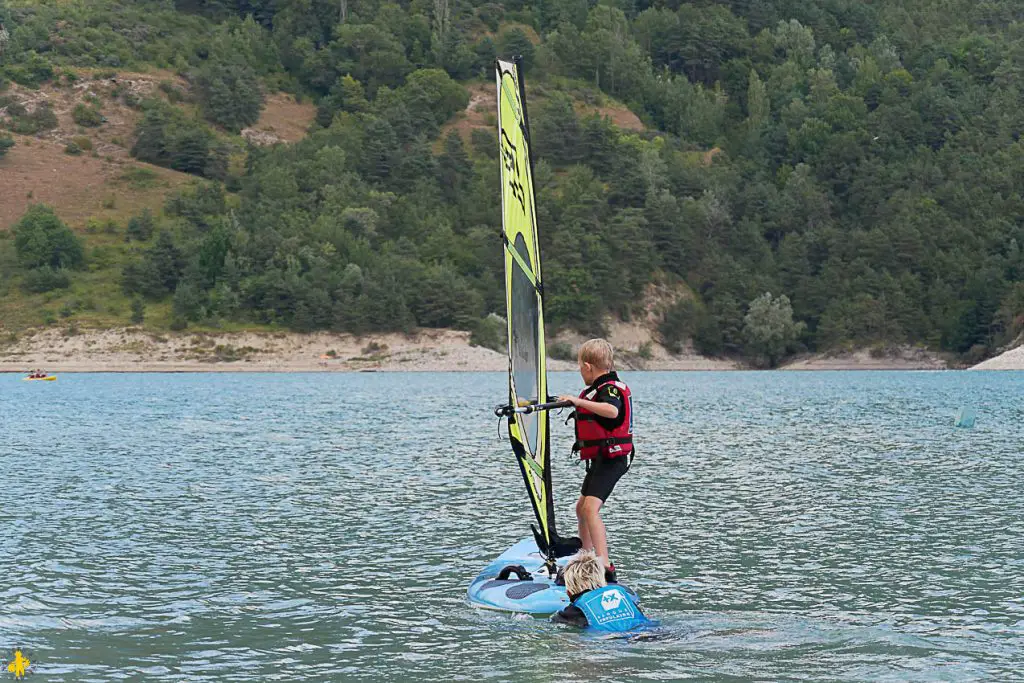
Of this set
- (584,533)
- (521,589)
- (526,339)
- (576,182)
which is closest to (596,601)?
(584,533)

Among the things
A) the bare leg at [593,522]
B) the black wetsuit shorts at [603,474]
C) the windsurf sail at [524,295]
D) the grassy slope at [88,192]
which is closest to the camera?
the black wetsuit shorts at [603,474]

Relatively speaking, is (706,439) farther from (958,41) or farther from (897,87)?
(958,41)

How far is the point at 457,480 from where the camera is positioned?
27141mm

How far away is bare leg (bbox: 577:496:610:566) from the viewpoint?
12578 millimetres

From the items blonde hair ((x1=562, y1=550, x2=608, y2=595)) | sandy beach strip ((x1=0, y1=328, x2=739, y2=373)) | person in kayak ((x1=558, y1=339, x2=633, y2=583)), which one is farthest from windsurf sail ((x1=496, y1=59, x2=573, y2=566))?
sandy beach strip ((x1=0, y1=328, x2=739, y2=373))

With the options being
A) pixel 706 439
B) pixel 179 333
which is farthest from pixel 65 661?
pixel 179 333

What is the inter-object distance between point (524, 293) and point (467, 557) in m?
5.11

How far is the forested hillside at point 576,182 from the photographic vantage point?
124625mm

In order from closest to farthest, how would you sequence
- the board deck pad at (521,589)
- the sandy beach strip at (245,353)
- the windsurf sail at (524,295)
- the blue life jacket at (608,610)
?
1. the blue life jacket at (608,610)
2. the windsurf sail at (524,295)
3. the board deck pad at (521,589)
4. the sandy beach strip at (245,353)

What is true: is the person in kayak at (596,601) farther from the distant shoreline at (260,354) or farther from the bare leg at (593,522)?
the distant shoreline at (260,354)

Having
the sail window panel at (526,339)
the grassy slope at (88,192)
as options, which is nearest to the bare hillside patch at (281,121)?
the grassy slope at (88,192)

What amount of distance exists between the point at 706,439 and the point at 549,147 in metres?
123

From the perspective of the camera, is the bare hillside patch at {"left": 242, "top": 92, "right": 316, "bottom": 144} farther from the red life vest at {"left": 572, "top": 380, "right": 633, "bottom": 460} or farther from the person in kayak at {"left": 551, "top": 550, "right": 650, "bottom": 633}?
the person in kayak at {"left": 551, "top": 550, "right": 650, "bottom": 633}

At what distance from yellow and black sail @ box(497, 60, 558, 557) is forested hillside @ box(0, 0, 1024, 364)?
347ft
